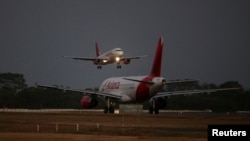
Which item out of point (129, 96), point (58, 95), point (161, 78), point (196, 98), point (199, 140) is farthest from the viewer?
point (58, 95)

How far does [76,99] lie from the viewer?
557 feet

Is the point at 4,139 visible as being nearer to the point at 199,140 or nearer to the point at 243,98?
the point at 199,140

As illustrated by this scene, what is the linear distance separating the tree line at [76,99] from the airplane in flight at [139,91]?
4456mm

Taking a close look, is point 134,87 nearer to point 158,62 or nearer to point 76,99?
point 158,62

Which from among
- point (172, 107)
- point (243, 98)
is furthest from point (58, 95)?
point (243, 98)

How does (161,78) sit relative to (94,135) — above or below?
above

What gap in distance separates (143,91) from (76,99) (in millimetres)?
79425

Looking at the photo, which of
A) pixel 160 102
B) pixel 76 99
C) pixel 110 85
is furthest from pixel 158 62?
pixel 76 99

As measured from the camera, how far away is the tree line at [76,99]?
401 ft

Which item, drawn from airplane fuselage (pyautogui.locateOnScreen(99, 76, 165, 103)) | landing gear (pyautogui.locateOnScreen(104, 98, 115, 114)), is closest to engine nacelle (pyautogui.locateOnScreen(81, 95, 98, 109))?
landing gear (pyautogui.locateOnScreen(104, 98, 115, 114))

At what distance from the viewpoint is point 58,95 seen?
164 m

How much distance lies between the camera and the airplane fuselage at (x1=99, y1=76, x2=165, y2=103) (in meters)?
90.5

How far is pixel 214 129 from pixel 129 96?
239 ft

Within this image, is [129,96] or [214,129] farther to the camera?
[129,96]
